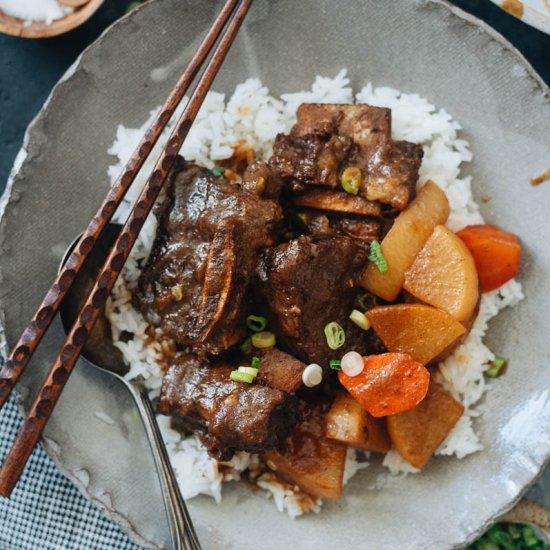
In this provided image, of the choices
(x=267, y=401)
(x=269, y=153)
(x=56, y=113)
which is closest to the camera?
(x=267, y=401)

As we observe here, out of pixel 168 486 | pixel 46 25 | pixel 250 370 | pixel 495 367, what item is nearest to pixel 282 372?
pixel 250 370

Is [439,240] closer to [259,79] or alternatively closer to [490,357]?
[490,357]

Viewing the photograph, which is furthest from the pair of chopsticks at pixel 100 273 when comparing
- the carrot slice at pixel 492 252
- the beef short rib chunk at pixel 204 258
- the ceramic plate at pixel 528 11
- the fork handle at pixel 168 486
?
the carrot slice at pixel 492 252

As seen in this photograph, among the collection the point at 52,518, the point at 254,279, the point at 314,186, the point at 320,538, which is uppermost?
the point at 314,186

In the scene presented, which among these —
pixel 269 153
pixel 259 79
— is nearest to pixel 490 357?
pixel 269 153

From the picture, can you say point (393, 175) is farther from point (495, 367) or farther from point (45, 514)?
point (45, 514)

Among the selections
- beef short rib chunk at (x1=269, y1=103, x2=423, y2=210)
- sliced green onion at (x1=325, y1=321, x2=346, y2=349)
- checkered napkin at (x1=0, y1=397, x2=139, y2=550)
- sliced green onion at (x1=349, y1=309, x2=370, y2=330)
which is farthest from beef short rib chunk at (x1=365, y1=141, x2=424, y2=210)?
checkered napkin at (x1=0, y1=397, x2=139, y2=550)

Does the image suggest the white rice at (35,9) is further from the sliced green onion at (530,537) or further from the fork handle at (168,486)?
the sliced green onion at (530,537)
